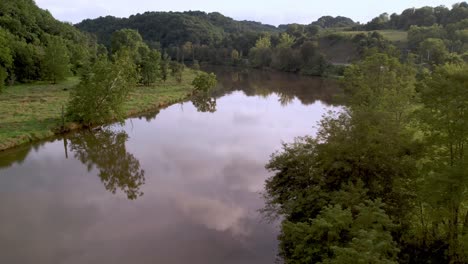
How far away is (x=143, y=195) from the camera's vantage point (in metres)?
20.7

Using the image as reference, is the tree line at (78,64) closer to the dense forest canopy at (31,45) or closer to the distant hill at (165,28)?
the dense forest canopy at (31,45)

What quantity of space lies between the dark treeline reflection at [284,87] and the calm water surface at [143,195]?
2017 cm

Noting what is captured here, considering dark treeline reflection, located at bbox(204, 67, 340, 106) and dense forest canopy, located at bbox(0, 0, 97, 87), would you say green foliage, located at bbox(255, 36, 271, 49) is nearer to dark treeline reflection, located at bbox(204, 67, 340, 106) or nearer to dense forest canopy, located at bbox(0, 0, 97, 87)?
dark treeline reflection, located at bbox(204, 67, 340, 106)

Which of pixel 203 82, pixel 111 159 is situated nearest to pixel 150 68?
pixel 203 82

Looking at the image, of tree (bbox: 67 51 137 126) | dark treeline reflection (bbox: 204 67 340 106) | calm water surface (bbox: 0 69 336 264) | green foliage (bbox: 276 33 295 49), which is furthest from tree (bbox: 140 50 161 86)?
green foliage (bbox: 276 33 295 49)

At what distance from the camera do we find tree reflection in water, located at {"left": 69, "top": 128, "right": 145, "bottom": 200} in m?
22.2

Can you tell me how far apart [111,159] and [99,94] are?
8048 millimetres

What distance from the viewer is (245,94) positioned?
60000mm

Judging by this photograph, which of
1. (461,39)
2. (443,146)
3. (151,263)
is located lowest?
(151,263)

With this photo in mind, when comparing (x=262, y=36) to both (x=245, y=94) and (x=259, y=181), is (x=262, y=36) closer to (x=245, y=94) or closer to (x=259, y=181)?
(x=245, y=94)

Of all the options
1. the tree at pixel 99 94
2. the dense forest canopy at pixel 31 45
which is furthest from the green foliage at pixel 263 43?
the tree at pixel 99 94

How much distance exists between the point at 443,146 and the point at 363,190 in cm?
285

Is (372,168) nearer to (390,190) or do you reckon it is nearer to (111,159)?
(390,190)

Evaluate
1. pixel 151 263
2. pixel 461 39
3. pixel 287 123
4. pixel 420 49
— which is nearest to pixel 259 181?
pixel 151 263
